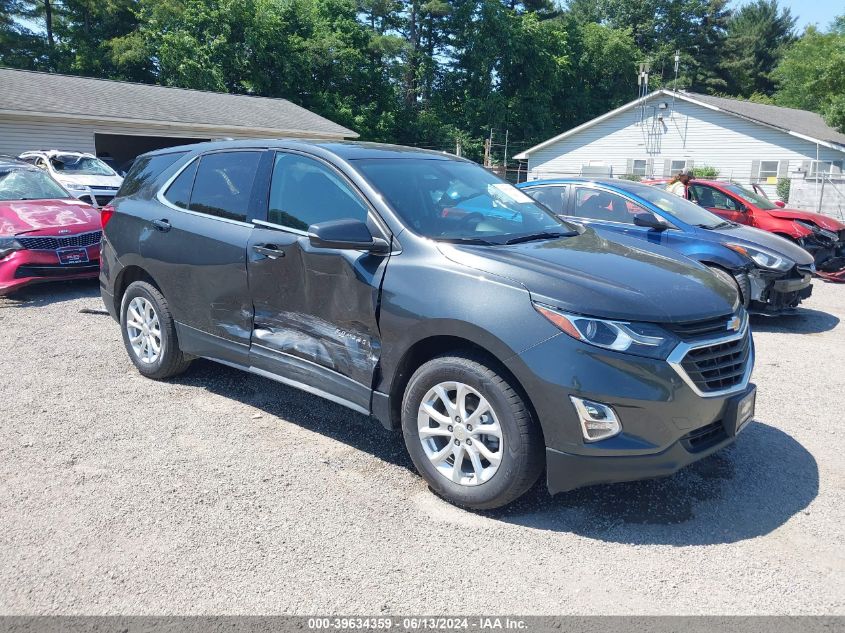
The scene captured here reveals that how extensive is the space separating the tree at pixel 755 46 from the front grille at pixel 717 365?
6142 centimetres

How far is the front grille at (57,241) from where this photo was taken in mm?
8461

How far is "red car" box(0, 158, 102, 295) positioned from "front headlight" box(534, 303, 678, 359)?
724 centimetres

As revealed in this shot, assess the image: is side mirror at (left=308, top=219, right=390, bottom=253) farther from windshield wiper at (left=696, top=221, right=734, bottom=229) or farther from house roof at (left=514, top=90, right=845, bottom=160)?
house roof at (left=514, top=90, right=845, bottom=160)

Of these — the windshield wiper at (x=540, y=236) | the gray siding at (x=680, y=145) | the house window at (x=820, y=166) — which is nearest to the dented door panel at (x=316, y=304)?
the windshield wiper at (x=540, y=236)

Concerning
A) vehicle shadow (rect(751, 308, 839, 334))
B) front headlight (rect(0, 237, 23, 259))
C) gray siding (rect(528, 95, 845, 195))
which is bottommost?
vehicle shadow (rect(751, 308, 839, 334))

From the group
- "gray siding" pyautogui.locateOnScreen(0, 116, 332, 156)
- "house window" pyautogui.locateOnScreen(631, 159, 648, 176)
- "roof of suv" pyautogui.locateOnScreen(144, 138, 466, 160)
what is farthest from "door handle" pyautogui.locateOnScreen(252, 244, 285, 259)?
"house window" pyautogui.locateOnScreen(631, 159, 648, 176)

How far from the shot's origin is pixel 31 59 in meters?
37.3

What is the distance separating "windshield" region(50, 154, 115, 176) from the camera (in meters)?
16.8

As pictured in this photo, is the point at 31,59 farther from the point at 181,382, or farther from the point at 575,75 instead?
the point at 181,382

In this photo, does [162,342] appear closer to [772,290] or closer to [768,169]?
[772,290]

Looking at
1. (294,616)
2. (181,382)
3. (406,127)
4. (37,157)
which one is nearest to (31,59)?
(406,127)

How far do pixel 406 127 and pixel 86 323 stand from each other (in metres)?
36.4

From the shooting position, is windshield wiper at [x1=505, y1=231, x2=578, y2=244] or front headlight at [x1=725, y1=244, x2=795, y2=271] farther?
front headlight at [x1=725, y1=244, x2=795, y2=271]

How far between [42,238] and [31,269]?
41 cm
